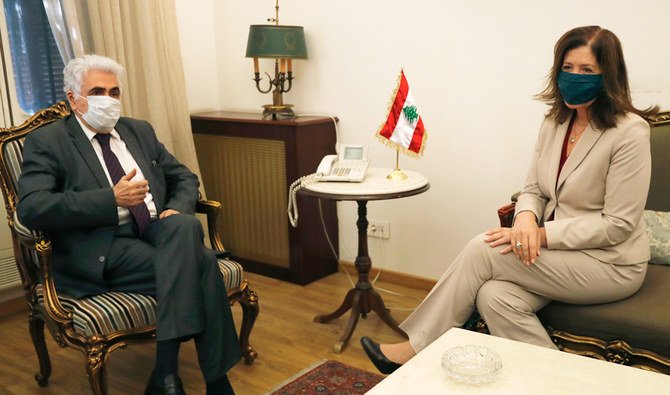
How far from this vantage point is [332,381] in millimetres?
2340

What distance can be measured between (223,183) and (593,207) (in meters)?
2.19

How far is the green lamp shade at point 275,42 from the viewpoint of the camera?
321 cm

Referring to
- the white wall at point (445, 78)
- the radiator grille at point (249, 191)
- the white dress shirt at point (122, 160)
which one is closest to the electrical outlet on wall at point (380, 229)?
the white wall at point (445, 78)

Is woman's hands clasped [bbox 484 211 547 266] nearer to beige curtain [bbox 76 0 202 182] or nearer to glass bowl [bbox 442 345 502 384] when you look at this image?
glass bowl [bbox 442 345 502 384]

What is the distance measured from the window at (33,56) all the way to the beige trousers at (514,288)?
7.19 feet

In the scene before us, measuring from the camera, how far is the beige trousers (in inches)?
74.9

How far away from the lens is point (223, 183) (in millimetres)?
3633

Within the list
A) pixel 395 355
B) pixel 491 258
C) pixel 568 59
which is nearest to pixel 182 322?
pixel 395 355

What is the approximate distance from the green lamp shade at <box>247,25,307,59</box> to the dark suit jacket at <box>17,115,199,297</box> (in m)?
1.19

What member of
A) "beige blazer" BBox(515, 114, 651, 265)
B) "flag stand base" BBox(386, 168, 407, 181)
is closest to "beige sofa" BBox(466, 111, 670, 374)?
"beige blazer" BBox(515, 114, 651, 265)

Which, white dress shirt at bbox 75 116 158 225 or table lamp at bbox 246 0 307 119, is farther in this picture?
table lamp at bbox 246 0 307 119

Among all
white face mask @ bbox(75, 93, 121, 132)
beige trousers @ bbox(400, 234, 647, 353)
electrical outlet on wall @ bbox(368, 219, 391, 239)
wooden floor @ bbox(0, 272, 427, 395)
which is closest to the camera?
beige trousers @ bbox(400, 234, 647, 353)

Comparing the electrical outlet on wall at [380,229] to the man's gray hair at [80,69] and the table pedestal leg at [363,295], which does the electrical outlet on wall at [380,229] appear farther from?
the man's gray hair at [80,69]

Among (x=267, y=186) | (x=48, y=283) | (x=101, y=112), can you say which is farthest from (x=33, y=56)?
(x=48, y=283)
